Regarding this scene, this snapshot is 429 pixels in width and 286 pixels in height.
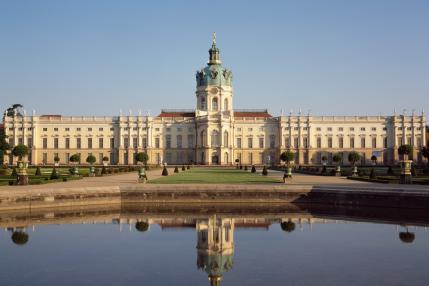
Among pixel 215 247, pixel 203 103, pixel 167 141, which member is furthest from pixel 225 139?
pixel 215 247

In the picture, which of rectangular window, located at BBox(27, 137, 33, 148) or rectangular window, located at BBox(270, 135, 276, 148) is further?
rectangular window, located at BBox(270, 135, 276, 148)

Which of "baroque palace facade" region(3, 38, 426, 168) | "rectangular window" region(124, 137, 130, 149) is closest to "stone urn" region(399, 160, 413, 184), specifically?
"baroque palace facade" region(3, 38, 426, 168)

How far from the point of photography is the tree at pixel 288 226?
1700 cm

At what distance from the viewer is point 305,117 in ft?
271

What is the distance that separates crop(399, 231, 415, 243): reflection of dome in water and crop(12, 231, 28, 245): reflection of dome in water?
10451mm

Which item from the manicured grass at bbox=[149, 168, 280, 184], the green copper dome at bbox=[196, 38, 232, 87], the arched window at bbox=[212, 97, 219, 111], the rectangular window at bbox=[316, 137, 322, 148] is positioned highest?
the green copper dome at bbox=[196, 38, 232, 87]

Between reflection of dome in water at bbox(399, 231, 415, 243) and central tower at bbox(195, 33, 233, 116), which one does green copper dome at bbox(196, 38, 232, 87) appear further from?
reflection of dome in water at bbox(399, 231, 415, 243)

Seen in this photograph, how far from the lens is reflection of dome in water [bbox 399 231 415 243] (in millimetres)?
14955

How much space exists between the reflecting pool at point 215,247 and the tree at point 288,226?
3cm

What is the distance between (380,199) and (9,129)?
70.9 meters

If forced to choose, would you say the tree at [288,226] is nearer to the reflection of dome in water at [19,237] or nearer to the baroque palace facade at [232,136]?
the reflection of dome in water at [19,237]

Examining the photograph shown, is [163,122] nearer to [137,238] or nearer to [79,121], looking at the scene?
[79,121]

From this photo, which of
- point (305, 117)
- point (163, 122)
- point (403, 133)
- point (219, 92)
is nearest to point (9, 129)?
point (163, 122)

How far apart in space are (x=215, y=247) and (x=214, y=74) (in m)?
71.4
